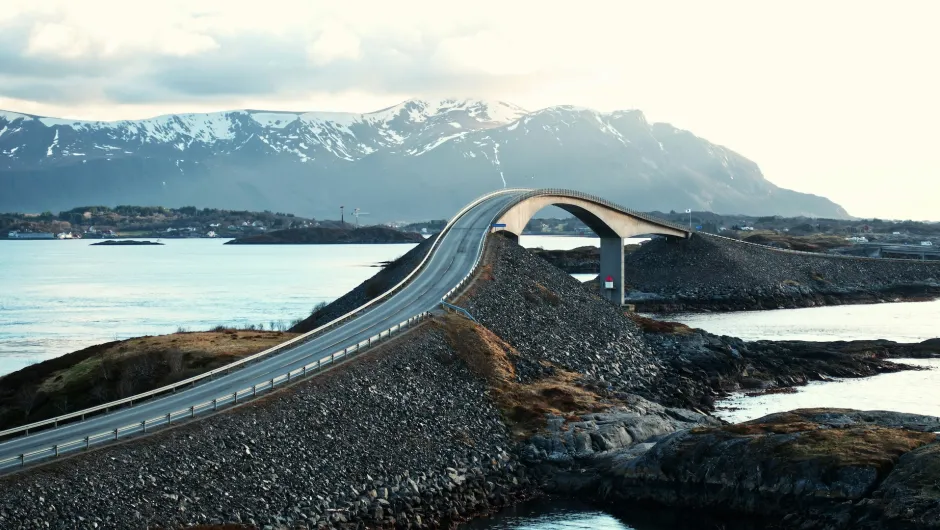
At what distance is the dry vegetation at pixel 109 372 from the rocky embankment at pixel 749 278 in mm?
82563

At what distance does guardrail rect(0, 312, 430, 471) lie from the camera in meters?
38.9

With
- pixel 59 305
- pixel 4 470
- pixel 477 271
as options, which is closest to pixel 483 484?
pixel 4 470

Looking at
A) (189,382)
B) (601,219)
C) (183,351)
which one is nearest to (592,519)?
(189,382)

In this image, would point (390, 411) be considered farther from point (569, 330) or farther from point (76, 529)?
point (569, 330)

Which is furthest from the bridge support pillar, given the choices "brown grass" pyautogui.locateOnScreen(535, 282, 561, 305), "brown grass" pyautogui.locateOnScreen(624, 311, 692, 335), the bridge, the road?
"brown grass" pyautogui.locateOnScreen(535, 282, 561, 305)

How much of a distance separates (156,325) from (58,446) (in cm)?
8565

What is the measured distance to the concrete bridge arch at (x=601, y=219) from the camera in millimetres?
118312

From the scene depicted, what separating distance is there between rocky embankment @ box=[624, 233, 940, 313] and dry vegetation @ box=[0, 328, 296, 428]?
8256 cm

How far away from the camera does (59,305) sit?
153 meters

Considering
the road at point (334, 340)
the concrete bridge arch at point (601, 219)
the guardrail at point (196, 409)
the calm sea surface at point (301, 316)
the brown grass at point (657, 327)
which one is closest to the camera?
the guardrail at point (196, 409)

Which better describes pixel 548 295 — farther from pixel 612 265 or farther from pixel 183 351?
pixel 612 265

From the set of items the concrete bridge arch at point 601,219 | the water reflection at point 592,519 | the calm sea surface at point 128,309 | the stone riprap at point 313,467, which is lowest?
the water reflection at point 592,519

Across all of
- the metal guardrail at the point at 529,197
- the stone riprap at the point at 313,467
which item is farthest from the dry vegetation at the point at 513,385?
the metal guardrail at the point at 529,197

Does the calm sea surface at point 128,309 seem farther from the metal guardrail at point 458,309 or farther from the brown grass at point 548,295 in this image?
the metal guardrail at point 458,309
